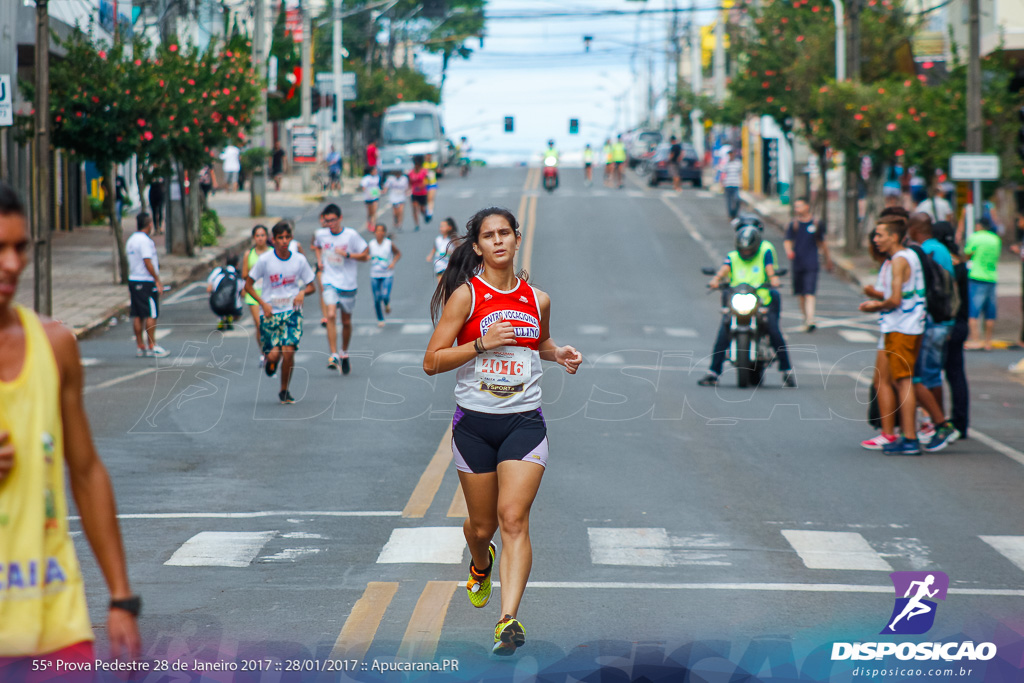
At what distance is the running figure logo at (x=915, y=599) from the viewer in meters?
6.66

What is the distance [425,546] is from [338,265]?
29.5 feet

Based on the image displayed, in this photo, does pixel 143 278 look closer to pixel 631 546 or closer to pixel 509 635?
pixel 631 546

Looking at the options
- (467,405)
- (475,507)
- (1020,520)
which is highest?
(467,405)

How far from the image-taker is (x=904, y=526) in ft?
29.7

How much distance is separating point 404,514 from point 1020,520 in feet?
13.2

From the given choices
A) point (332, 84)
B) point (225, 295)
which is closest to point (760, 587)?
point (225, 295)

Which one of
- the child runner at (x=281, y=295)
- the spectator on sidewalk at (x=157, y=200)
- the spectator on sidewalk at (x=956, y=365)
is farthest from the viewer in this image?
the spectator on sidewalk at (x=157, y=200)

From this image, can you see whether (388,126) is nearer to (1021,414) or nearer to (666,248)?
(666,248)

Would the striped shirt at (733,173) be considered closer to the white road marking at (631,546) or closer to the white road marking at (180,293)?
the white road marking at (180,293)

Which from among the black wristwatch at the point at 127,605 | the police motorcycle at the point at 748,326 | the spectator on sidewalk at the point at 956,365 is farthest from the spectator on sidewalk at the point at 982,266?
the black wristwatch at the point at 127,605

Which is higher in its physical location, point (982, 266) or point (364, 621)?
point (982, 266)

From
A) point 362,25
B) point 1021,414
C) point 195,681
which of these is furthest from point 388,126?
point 195,681

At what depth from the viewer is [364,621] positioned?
21.8 feet

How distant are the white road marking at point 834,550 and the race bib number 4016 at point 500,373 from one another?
8.44 ft
